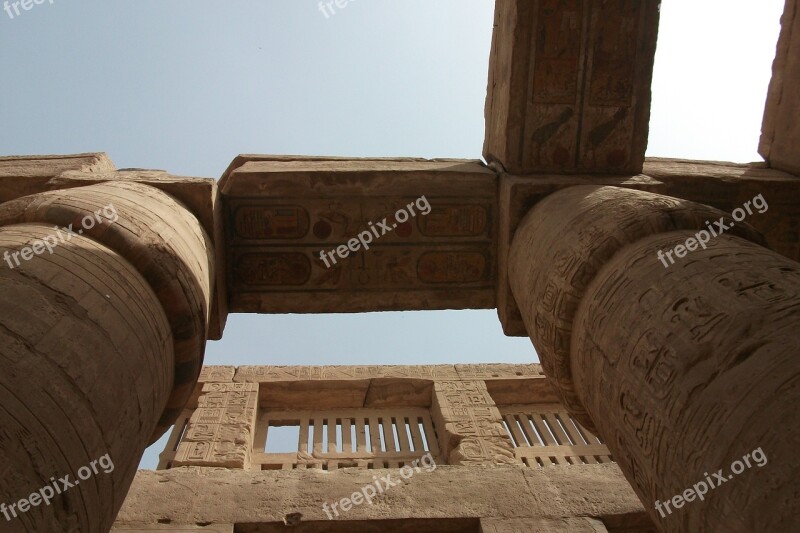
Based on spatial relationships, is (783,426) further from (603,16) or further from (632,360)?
(603,16)

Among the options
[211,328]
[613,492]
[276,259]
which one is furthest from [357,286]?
[613,492]

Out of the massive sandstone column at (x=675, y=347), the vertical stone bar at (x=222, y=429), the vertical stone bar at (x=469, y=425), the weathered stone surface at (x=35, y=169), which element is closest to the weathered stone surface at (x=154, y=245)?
the weathered stone surface at (x=35, y=169)

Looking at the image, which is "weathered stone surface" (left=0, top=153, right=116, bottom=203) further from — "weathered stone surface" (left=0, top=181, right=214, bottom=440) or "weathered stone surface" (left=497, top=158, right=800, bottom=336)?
"weathered stone surface" (left=497, top=158, right=800, bottom=336)

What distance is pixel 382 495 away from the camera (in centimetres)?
593

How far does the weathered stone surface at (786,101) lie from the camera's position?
500 centimetres

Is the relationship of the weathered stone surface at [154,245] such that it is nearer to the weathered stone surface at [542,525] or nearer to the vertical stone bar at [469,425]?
the weathered stone surface at [542,525]

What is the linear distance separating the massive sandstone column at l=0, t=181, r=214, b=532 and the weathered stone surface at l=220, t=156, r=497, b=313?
85 cm

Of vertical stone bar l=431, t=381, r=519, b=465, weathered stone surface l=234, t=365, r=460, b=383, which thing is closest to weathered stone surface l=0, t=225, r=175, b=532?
vertical stone bar l=431, t=381, r=519, b=465

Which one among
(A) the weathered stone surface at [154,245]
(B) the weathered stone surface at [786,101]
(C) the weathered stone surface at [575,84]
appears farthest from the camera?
(B) the weathered stone surface at [786,101]

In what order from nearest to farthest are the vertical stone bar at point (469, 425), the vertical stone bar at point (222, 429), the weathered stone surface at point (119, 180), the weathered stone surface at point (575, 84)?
the weathered stone surface at point (119, 180)
the weathered stone surface at point (575, 84)
the vertical stone bar at point (222, 429)
the vertical stone bar at point (469, 425)

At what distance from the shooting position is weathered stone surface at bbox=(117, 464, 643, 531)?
18.4 ft

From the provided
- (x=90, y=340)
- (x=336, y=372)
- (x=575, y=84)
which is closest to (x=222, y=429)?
(x=336, y=372)

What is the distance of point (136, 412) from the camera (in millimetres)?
2746

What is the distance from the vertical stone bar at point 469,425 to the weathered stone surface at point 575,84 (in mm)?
3510
